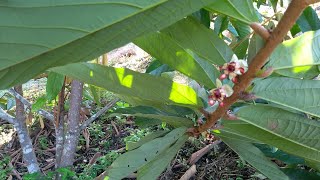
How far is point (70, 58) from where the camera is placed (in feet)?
1.29

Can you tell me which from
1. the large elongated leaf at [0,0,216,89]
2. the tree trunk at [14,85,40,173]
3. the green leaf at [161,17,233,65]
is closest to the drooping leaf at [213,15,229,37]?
the green leaf at [161,17,233,65]

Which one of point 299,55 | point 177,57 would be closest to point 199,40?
point 177,57

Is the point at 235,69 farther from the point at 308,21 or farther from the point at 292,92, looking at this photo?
the point at 308,21

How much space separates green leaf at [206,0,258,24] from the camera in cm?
55

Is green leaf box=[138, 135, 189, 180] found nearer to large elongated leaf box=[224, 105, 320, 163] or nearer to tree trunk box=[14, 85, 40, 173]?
large elongated leaf box=[224, 105, 320, 163]

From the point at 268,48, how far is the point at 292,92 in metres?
0.12

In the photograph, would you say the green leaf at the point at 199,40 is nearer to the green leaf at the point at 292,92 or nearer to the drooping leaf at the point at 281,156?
the green leaf at the point at 292,92

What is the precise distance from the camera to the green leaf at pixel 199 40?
62 cm

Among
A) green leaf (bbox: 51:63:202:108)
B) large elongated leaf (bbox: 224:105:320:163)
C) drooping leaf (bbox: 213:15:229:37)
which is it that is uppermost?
drooping leaf (bbox: 213:15:229:37)

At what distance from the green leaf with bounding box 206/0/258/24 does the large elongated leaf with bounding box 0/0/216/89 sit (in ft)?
0.52

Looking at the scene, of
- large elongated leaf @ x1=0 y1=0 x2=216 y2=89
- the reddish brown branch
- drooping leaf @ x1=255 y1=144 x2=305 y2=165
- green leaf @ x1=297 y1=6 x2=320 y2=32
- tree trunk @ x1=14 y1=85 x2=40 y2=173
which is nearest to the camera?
large elongated leaf @ x1=0 y1=0 x2=216 y2=89

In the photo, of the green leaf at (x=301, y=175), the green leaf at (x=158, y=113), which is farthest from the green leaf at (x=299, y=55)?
the green leaf at (x=301, y=175)

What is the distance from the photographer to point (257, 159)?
32.9 inches

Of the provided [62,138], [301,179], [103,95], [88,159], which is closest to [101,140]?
[88,159]
